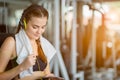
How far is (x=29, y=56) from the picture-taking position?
135 cm

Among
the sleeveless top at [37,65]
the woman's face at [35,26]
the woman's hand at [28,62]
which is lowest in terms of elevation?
the sleeveless top at [37,65]

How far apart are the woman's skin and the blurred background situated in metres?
0.85

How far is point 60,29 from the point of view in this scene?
299 centimetres

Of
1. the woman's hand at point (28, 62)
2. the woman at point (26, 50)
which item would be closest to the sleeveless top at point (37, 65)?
the woman at point (26, 50)

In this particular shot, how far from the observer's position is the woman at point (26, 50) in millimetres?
1389

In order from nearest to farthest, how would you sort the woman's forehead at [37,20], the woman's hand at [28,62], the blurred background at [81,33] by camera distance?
the woman's hand at [28,62] → the woman's forehead at [37,20] → the blurred background at [81,33]

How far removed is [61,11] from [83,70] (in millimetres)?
1055

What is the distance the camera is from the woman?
4.56ft

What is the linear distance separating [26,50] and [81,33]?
2.13m

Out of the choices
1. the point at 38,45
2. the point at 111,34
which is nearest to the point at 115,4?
the point at 111,34

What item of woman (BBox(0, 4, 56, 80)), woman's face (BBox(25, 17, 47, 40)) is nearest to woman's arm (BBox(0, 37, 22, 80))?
woman (BBox(0, 4, 56, 80))

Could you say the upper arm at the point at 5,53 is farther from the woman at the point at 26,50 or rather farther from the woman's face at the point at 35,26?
the woman's face at the point at 35,26

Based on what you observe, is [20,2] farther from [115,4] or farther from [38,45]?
[115,4]

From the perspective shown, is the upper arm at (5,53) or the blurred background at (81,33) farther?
the blurred background at (81,33)
